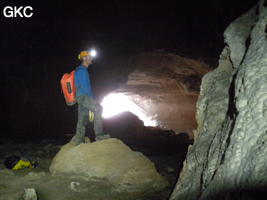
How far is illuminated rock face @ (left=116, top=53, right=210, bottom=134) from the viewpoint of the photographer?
590 inches

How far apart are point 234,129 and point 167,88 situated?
55.1 feet

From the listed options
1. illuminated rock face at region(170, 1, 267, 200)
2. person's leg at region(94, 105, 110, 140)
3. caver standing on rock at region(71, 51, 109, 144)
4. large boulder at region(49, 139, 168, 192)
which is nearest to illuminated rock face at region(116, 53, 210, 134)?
caver standing on rock at region(71, 51, 109, 144)

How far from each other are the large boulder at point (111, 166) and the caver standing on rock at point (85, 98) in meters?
0.49

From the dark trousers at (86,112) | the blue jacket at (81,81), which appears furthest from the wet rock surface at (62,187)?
the blue jacket at (81,81)

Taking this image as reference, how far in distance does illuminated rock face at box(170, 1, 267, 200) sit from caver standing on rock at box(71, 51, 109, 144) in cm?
238

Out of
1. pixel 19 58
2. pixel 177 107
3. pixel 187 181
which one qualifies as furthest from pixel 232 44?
pixel 177 107

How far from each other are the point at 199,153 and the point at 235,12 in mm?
9087

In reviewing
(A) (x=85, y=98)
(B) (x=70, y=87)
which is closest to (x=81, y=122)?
(A) (x=85, y=98)

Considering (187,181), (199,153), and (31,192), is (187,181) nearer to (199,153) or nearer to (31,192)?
(199,153)

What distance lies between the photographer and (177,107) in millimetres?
21484

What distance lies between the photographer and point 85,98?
575 centimetres

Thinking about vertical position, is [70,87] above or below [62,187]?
above

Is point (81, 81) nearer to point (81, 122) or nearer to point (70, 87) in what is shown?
point (70, 87)

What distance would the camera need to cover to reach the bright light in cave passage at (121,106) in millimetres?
24891
